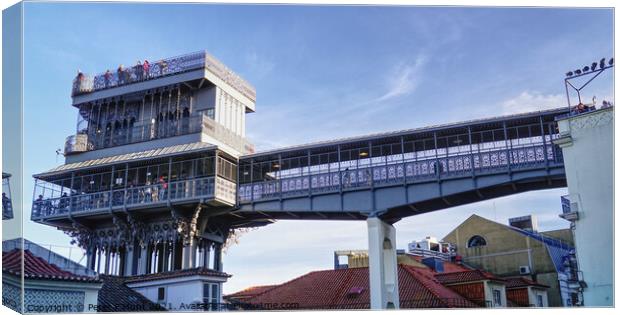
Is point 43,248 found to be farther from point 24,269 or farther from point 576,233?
point 576,233

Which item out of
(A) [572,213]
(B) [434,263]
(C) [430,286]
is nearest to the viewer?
(A) [572,213]

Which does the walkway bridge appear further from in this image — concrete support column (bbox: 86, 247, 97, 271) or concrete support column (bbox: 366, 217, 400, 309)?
concrete support column (bbox: 86, 247, 97, 271)

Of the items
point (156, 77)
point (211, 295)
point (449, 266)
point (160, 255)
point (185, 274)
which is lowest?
point (211, 295)

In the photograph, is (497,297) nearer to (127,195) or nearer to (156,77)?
(127,195)

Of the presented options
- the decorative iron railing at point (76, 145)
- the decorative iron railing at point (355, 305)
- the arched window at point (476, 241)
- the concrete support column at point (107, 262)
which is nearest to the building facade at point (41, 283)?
the decorative iron railing at point (355, 305)

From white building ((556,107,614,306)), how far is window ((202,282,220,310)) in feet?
57.2

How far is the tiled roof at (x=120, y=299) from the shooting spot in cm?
3012

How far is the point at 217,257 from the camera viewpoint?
45.0m

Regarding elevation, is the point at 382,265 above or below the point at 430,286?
above

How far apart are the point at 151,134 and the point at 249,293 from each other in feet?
39.9

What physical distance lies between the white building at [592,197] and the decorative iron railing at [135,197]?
18991mm

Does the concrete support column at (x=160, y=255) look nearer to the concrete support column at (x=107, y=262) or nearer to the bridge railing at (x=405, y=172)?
the concrete support column at (x=107, y=262)

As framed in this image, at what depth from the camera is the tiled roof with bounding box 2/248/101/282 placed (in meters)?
24.8

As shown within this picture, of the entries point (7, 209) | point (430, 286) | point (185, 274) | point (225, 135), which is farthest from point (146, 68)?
point (430, 286)
